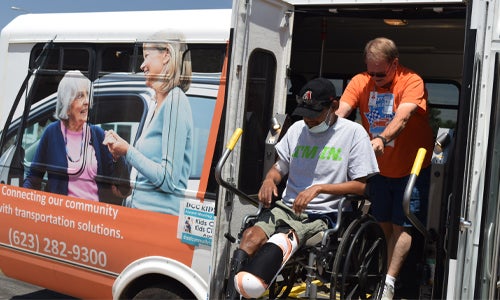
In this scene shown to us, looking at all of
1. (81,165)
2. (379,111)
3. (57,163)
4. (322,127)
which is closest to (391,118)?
(379,111)

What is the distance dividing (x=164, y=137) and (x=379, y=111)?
1.65 meters

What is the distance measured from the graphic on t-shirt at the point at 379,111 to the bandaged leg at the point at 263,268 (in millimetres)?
1432

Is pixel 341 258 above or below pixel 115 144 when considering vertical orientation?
below

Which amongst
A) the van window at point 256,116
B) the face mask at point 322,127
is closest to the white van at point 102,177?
the van window at point 256,116

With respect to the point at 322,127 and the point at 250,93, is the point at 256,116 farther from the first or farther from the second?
the point at 322,127

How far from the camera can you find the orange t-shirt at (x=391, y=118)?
485 centimetres

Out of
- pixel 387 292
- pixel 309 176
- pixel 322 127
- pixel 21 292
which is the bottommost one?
pixel 21 292

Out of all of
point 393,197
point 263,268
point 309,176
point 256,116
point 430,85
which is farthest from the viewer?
Result: point 430,85

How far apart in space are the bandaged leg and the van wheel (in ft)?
4.01

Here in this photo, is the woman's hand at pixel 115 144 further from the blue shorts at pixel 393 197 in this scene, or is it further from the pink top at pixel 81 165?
the blue shorts at pixel 393 197

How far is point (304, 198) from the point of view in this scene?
13.1ft

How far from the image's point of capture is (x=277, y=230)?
13.4ft

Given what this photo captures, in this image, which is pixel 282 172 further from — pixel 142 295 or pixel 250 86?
pixel 142 295

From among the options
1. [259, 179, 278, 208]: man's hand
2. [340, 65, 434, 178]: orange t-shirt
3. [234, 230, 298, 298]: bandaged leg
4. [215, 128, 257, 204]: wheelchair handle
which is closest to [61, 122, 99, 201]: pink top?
[215, 128, 257, 204]: wheelchair handle
